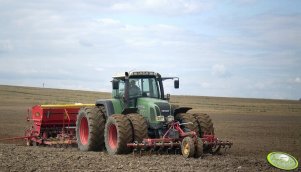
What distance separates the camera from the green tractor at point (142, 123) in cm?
1427

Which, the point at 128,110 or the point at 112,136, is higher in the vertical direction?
the point at 128,110

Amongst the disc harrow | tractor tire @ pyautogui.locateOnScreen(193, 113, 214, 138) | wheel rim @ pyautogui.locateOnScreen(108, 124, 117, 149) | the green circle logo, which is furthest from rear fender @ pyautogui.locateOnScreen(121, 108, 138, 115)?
the green circle logo

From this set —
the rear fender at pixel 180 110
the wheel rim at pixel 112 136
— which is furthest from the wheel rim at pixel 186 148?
the wheel rim at pixel 112 136

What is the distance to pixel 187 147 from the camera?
44.6 ft

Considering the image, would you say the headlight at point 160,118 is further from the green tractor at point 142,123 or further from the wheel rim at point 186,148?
the wheel rim at point 186,148

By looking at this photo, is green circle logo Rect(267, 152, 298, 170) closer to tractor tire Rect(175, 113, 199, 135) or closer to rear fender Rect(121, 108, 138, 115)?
tractor tire Rect(175, 113, 199, 135)

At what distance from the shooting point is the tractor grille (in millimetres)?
15102

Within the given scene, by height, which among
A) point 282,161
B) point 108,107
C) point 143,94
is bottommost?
point 282,161

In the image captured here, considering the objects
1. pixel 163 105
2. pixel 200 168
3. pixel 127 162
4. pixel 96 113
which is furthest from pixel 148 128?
pixel 200 168

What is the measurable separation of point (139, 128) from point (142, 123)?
0.18 meters

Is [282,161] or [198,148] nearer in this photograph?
[282,161]

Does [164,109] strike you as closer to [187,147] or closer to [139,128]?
[139,128]

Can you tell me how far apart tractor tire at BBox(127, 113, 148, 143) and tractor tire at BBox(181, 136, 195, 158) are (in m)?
1.27

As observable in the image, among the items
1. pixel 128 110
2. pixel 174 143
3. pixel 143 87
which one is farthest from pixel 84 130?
pixel 174 143
